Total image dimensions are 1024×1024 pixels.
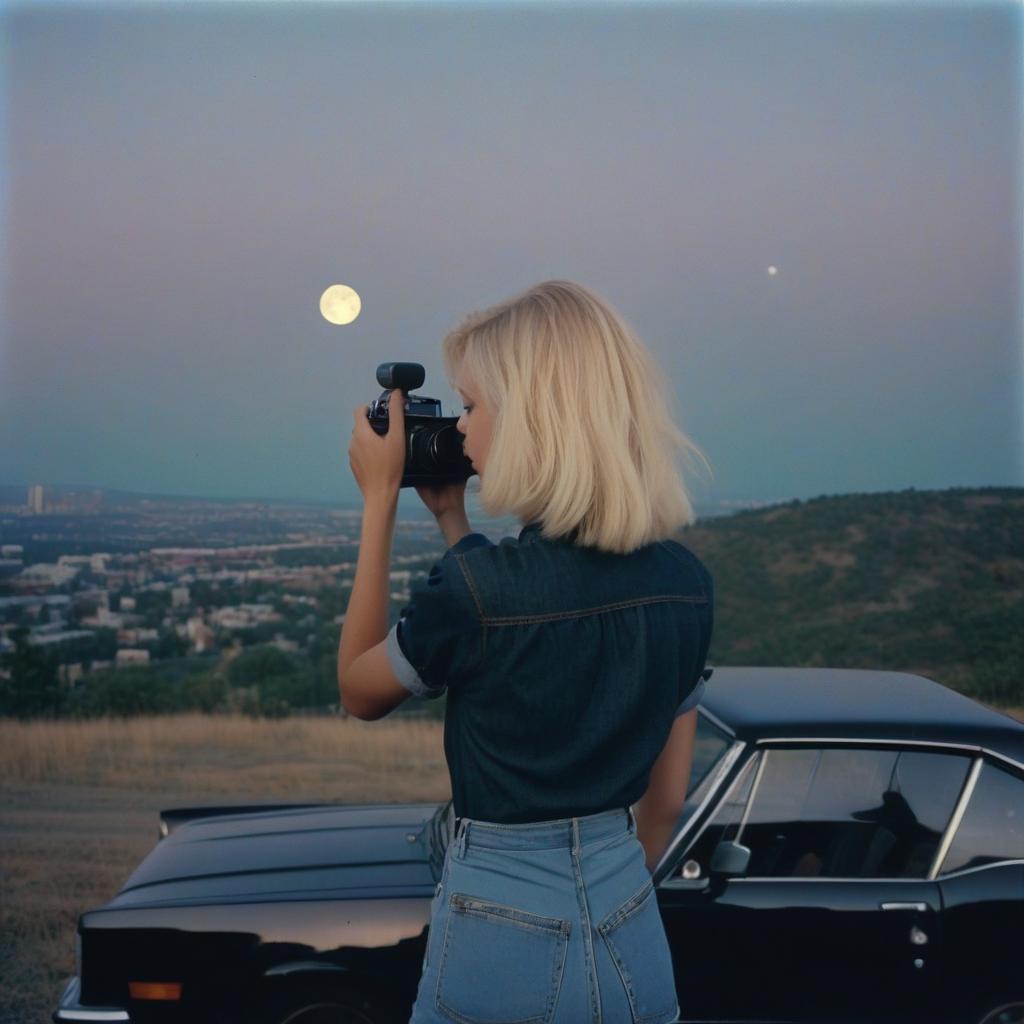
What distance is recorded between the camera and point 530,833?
→ 1.54 m

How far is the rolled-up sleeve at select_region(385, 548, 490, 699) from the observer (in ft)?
4.89

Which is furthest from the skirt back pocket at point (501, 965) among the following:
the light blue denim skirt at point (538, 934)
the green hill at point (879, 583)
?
the green hill at point (879, 583)

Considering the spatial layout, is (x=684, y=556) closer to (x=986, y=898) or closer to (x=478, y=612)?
(x=478, y=612)

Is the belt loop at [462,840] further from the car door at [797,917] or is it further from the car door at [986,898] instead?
the car door at [986,898]

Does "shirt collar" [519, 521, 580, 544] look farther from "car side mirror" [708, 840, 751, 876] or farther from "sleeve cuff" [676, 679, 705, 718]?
"car side mirror" [708, 840, 751, 876]

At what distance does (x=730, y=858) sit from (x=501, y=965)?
157cm

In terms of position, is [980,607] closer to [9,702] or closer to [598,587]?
[9,702]

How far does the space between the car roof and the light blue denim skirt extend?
1.62 m

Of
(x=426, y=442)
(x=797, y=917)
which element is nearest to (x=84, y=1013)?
(x=797, y=917)

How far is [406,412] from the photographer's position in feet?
5.91

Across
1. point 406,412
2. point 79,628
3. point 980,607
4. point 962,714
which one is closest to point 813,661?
point 980,607

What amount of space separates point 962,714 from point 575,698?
6.97 ft

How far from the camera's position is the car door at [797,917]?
2986 mm

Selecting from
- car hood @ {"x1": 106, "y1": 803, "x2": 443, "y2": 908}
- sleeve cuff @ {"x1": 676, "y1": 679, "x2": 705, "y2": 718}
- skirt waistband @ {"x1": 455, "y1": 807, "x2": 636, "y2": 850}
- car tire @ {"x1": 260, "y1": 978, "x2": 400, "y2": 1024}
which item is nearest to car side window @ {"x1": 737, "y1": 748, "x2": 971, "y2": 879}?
car hood @ {"x1": 106, "y1": 803, "x2": 443, "y2": 908}
